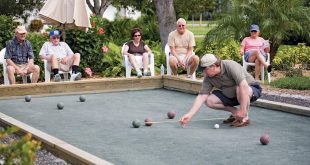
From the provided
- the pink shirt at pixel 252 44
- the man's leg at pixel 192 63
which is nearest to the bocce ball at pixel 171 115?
the man's leg at pixel 192 63

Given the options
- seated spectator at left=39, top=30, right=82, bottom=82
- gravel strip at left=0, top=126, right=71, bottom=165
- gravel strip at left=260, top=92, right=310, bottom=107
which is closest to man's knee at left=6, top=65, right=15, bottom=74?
seated spectator at left=39, top=30, right=82, bottom=82

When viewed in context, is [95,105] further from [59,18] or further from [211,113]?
[59,18]

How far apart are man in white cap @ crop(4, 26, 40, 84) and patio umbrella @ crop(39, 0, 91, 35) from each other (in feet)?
6.34

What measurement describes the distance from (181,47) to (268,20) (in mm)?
2738

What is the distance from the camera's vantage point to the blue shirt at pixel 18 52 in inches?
458

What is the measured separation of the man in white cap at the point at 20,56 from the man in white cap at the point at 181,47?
7.95 ft

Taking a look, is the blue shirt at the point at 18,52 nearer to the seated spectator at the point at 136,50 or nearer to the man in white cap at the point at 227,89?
the seated spectator at the point at 136,50

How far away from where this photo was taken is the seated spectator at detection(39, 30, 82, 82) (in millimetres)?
11992

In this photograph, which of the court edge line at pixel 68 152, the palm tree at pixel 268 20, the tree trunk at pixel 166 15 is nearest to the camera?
the court edge line at pixel 68 152

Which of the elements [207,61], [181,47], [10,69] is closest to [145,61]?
[181,47]

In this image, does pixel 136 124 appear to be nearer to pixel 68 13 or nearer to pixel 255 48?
pixel 255 48

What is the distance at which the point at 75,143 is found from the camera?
6941 millimetres

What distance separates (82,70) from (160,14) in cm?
383

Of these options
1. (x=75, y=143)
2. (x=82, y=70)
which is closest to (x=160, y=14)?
(x=82, y=70)
